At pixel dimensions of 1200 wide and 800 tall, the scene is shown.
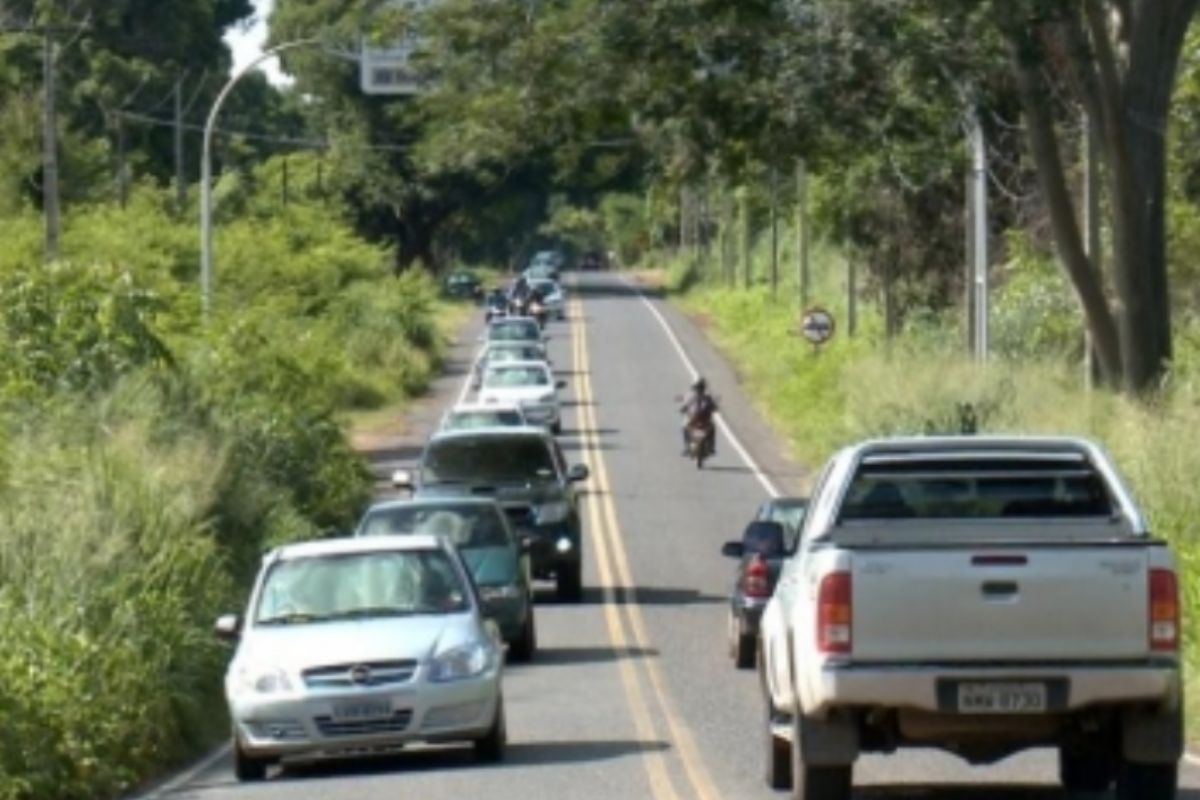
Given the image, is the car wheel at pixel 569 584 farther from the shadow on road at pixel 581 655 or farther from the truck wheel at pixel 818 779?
the truck wheel at pixel 818 779

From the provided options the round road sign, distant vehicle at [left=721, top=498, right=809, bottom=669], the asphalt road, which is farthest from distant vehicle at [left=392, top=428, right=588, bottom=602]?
the round road sign

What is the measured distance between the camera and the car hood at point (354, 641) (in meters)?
18.7

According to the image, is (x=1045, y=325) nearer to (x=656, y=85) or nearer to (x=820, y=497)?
(x=656, y=85)

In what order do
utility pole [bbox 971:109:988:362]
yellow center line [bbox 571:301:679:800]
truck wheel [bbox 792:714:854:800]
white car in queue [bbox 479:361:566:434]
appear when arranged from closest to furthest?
truck wheel [bbox 792:714:854:800]
yellow center line [bbox 571:301:679:800]
utility pole [bbox 971:109:988:362]
white car in queue [bbox 479:361:566:434]

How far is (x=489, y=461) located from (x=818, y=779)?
762 inches

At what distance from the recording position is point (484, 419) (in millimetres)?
45625

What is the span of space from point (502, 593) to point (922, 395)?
17.5 m

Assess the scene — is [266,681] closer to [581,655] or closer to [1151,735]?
[1151,735]

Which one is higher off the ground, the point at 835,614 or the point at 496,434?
the point at 835,614

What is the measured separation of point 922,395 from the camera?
141ft

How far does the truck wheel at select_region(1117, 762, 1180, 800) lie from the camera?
1436cm

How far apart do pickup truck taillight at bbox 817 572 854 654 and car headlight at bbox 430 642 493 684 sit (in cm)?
504

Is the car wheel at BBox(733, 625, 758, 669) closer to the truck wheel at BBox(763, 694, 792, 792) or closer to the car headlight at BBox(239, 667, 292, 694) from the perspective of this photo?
the car headlight at BBox(239, 667, 292, 694)

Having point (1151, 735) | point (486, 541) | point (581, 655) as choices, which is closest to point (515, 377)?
point (581, 655)
